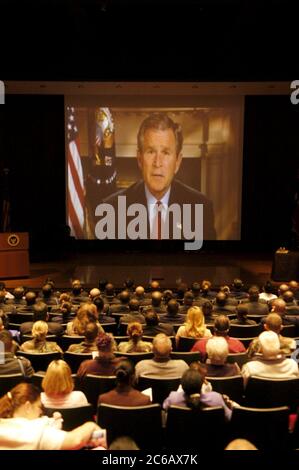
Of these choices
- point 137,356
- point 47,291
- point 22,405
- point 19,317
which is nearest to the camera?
point 22,405

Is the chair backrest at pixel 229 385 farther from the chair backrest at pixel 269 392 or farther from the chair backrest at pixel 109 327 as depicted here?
the chair backrest at pixel 109 327

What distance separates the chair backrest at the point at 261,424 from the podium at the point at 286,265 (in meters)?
8.51

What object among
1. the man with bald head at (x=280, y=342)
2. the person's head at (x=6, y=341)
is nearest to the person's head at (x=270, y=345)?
the man with bald head at (x=280, y=342)

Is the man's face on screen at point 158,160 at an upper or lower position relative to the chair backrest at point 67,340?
upper

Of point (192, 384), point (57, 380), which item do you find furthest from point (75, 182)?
point (192, 384)

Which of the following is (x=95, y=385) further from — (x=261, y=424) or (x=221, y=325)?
(x=221, y=325)

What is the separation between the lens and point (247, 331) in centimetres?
614

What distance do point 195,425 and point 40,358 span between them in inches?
77.3

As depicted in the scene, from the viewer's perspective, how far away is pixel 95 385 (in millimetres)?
4152

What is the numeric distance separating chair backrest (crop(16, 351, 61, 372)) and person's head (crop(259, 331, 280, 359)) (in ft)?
5.98

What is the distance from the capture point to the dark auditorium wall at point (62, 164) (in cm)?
1630

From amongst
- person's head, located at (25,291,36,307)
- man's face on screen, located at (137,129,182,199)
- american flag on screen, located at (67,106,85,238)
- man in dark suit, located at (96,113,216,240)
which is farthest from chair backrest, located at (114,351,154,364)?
american flag on screen, located at (67,106,85,238)
